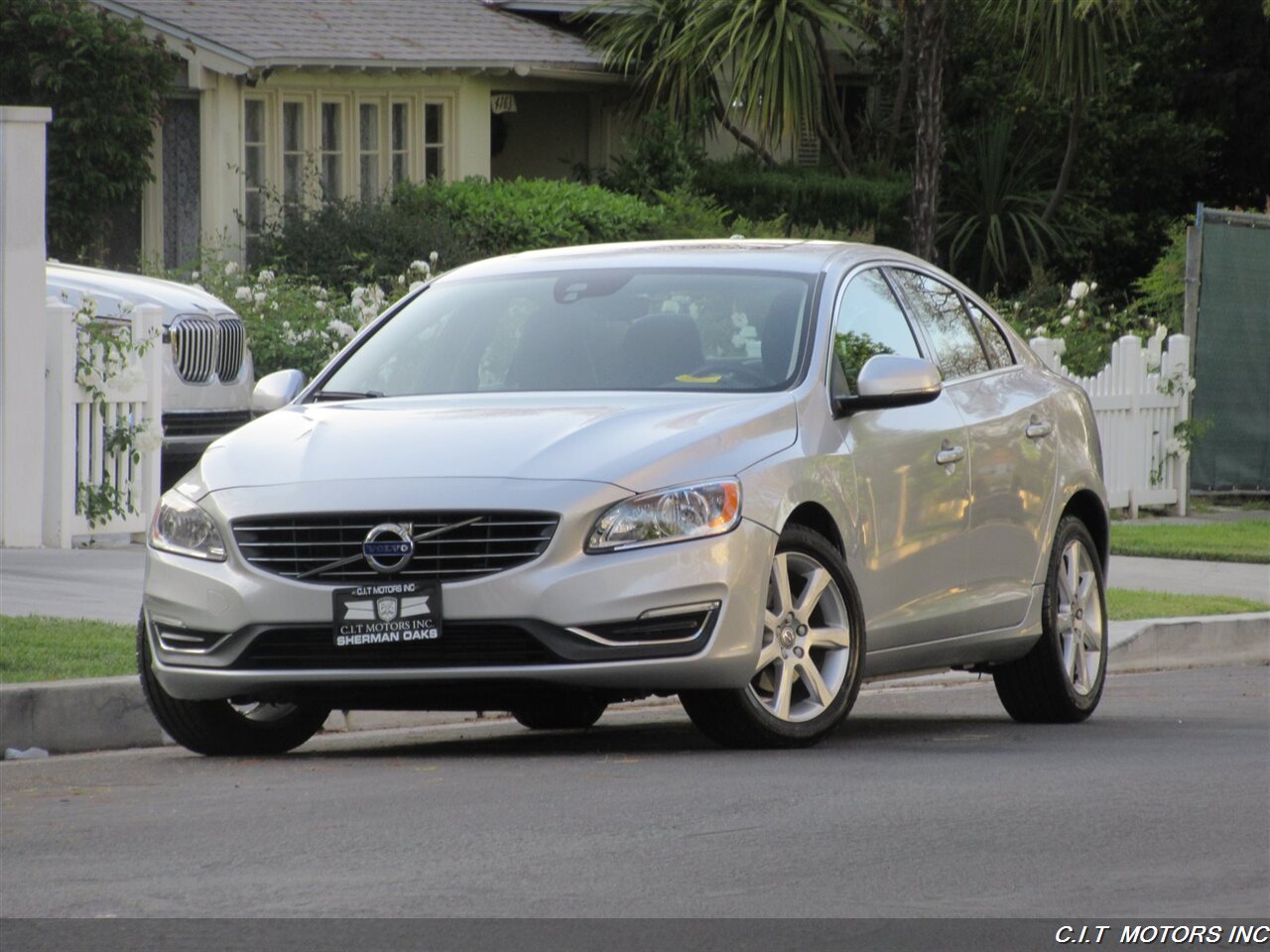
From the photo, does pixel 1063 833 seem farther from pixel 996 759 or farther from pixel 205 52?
pixel 205 52

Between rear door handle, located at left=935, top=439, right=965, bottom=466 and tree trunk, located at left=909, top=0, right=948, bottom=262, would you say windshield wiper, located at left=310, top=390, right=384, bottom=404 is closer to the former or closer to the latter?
rear door handle, located at left=935, top=439, right=965, bottom=466

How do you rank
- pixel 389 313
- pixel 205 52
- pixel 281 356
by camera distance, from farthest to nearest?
pixel 205 52 < pixel 281 356 < pixel 389 313

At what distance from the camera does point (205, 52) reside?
2408cm

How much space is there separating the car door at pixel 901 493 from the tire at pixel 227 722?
6.03 ft

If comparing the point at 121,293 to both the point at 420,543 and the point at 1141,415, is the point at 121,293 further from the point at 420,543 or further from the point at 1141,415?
the point at 420,543

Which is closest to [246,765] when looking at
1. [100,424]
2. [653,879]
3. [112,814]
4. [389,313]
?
[112,814]

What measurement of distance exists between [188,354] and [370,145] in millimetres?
11327

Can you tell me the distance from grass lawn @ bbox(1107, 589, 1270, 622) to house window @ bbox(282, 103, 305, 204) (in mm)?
13819

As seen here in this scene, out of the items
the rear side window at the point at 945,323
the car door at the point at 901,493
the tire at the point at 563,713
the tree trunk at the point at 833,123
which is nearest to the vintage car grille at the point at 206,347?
the tire at the point at 563,713

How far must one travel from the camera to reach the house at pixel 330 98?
24656mm

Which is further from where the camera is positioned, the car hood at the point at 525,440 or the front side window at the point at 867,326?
the front side window at the point at 867,326

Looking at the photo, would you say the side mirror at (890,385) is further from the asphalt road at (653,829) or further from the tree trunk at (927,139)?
the tree trunk at (927,139)

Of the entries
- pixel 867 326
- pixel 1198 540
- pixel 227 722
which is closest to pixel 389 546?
pixel 227 722

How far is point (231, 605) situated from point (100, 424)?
6.90m
